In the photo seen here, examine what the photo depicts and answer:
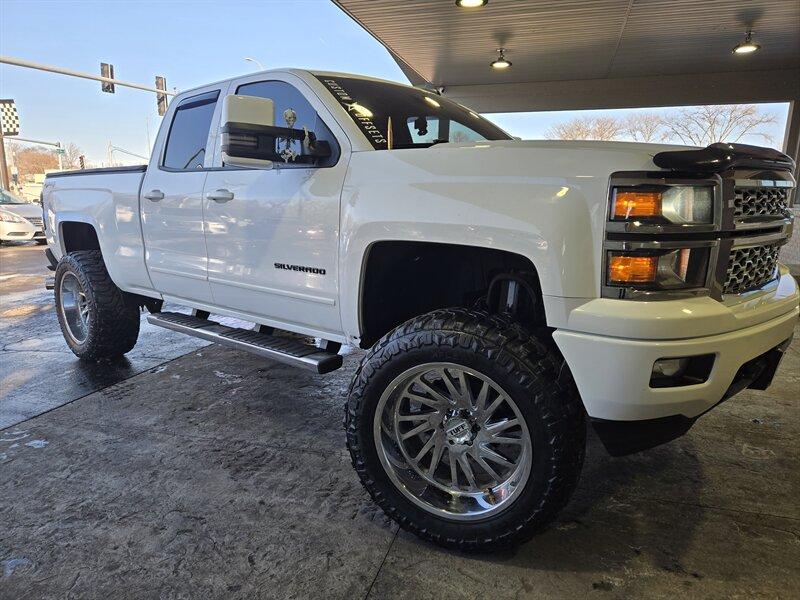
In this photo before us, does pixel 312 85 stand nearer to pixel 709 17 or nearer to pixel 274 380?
pixel 274 380

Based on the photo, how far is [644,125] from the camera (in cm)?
1307

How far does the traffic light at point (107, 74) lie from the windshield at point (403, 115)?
19639 millimetres

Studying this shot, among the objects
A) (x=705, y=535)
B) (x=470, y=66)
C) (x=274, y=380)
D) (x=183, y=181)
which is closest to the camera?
(x=705, y=535)

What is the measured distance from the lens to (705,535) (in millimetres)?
2238

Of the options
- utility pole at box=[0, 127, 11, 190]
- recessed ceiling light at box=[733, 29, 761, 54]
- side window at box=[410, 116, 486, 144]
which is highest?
recessed ceiling light at box=[733, 29, 761, 54]

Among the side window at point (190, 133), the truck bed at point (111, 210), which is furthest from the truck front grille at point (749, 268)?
the truck bed at point (111, 210)

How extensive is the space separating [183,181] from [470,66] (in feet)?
30.8

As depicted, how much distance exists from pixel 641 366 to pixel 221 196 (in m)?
2.41

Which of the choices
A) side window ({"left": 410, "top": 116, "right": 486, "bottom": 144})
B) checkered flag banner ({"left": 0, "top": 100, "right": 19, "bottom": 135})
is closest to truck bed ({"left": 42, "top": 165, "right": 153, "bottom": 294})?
side window ({"left": 410, "top": 116, "right": 486, "bottom": 144})

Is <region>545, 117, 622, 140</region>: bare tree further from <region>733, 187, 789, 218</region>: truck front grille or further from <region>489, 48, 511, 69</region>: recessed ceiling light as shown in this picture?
<region>733, 187, 789, 218</region>: truck front grille

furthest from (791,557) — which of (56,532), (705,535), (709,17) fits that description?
(709,17)

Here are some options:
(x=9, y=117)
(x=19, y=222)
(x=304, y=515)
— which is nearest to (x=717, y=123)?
(x=304, y=515)

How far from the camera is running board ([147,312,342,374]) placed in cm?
275

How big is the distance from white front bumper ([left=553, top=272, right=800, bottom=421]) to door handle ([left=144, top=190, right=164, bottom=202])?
2851 mm
